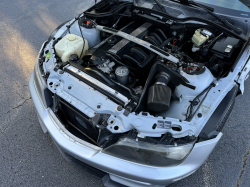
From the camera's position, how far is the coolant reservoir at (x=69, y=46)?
198 cm

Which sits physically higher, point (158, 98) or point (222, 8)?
point (222, 8)

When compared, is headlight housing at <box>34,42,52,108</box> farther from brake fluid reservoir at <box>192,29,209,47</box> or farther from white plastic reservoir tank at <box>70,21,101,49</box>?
brake fluid reservoir at <box>192,29,209,47</box>

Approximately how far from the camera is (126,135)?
153 cm

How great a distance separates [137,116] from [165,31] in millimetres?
1089

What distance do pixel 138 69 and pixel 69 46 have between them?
0.72 m

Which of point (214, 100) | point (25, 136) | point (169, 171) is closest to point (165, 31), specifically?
point (214, 100)

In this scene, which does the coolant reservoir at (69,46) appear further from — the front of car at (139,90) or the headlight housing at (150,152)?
the headlight housing at (150,152)

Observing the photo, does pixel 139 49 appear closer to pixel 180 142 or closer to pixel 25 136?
pixel 180 142

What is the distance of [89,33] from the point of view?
221 centimetres

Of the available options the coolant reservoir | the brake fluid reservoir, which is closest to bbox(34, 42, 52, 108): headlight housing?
the coolant reservoir

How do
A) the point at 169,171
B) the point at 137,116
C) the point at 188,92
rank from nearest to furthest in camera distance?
the point at 169,171, the point at 137,116, the point at 188,92

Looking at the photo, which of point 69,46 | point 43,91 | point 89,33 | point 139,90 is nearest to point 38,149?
point 43,91

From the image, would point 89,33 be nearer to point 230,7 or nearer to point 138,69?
point 138,69

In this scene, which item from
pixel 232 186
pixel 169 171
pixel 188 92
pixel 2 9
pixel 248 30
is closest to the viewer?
pixel 169 171
